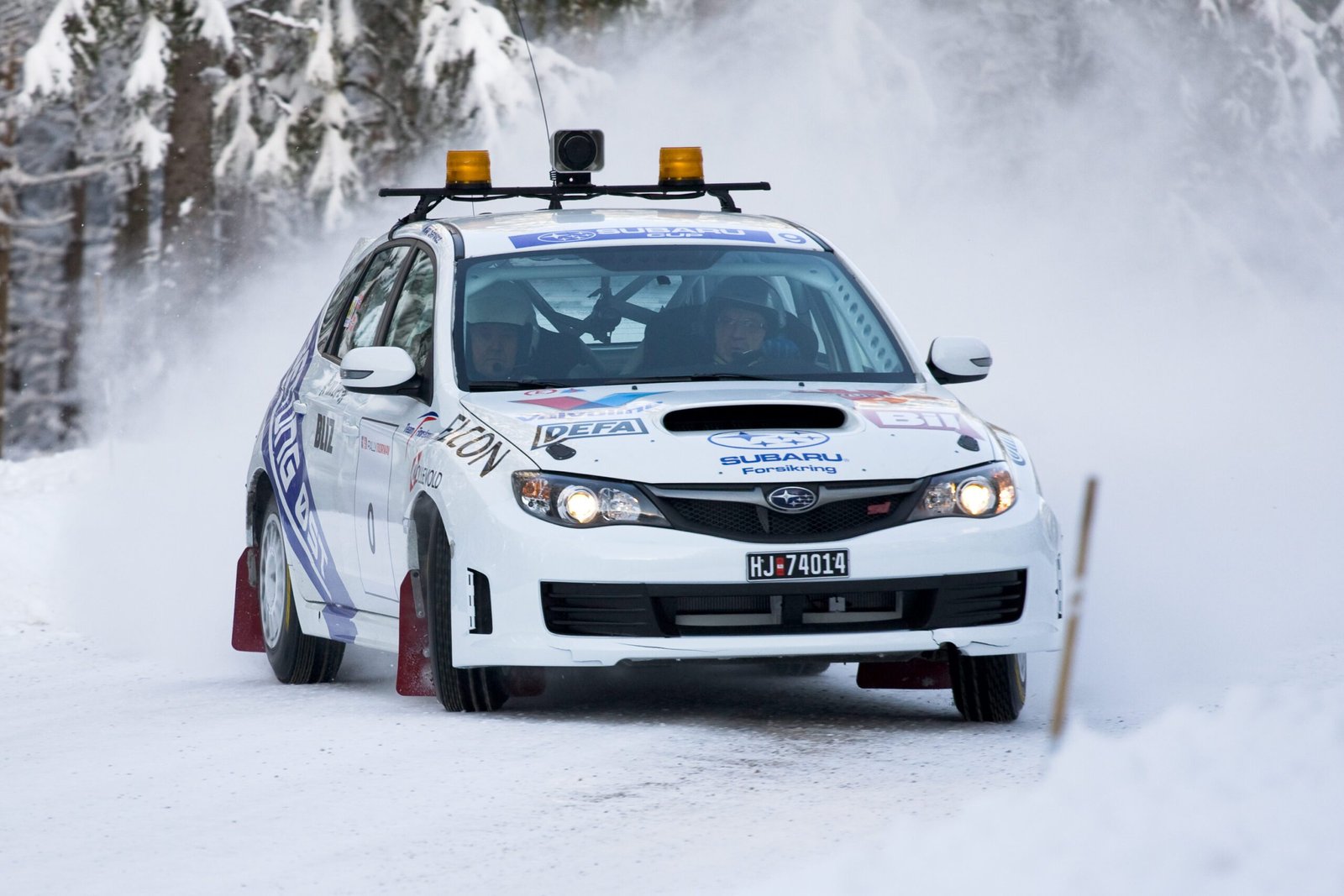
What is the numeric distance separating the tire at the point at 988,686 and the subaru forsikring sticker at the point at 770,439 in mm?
748

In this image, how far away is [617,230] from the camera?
8031 mm

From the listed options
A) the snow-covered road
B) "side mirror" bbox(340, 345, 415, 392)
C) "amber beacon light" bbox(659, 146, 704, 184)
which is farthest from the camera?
"amber beacon light" bbox(659, 146, 704, 184)

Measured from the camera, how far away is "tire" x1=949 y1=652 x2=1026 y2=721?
6766 millimetres

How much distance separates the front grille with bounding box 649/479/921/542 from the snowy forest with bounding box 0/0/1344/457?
34.5ft

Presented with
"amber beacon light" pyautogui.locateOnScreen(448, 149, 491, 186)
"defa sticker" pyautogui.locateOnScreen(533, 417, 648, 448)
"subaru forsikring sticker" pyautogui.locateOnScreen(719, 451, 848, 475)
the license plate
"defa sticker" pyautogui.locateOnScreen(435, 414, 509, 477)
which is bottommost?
the license plate

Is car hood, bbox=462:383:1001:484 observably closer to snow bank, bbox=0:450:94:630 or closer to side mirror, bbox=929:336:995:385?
side mirror, bbox=929:336:995:385

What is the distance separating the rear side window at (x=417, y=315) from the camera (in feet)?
25.0

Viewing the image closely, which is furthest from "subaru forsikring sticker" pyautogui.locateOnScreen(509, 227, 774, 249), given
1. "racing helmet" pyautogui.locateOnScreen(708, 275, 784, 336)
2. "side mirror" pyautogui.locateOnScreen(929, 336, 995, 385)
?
"side mirror" pyautogui.locateOnScreen(929, 336, 995, 385)

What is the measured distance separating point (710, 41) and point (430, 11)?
484 cm

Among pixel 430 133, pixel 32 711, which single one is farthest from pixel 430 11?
pixel 32 711

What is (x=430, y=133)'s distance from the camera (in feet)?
81.0

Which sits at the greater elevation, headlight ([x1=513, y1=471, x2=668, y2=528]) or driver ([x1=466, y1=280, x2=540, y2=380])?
driver ([x1=466, y1=280, x2=540, y2=380])

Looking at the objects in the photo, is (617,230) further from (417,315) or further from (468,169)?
(468,169)

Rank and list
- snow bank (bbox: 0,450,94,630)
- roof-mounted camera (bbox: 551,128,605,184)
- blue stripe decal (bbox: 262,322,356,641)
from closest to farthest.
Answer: blue stripe decal (bbox: 262,322,356,641)
roof-mounted camera (bbox: 551,128,605,184)
snow bank (bbox: 0,450,94,630)
